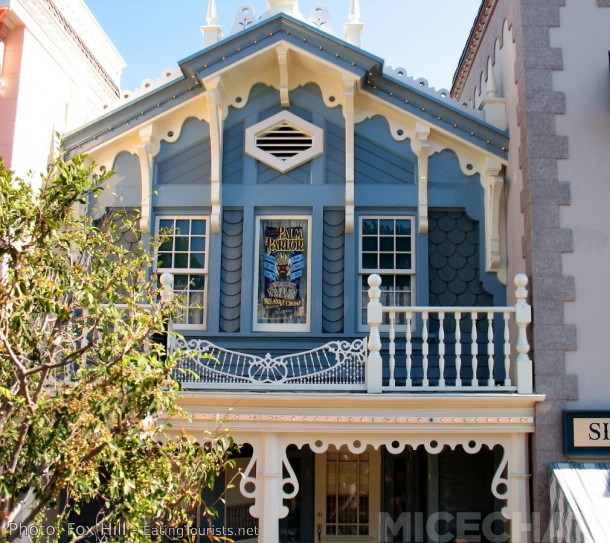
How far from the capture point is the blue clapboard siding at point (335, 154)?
10.6 meters

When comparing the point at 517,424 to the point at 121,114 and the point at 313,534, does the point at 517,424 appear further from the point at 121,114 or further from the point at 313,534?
the point at 121,114

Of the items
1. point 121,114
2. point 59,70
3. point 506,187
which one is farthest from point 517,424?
point 59,70

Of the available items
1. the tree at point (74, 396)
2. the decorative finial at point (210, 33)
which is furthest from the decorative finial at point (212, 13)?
the tree at point (74, 396)

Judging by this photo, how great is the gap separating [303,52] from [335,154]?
141 centimetres

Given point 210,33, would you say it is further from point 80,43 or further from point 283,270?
point 283,270

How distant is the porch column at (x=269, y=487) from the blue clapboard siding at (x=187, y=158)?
3.85 meters

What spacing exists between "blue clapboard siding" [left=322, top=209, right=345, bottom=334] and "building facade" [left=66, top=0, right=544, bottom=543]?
26 millimetres

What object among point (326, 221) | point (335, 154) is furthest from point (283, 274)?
point (335, 154)

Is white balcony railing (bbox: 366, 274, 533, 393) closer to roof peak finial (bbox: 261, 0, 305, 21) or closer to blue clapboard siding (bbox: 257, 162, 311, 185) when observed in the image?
blue clapboard siding (bbox: 257, 162, 311, 185)

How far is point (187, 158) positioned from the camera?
35.2 feet

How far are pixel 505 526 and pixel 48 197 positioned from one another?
6986mm

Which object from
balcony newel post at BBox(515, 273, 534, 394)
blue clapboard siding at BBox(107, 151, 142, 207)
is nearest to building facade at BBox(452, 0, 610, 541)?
balcony newel post at BBox(515, 273, 534, 394)

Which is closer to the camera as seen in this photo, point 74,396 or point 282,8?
point 74,396

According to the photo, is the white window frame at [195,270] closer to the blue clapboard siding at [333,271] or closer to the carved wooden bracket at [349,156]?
the blue clapboard siding at [333,271]
